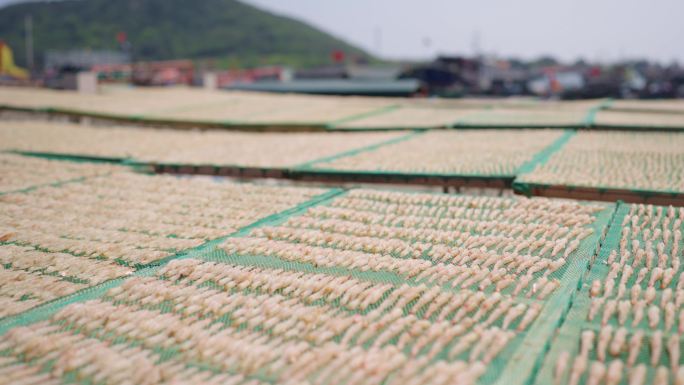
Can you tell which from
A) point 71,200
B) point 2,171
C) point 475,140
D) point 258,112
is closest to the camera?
point 71,200

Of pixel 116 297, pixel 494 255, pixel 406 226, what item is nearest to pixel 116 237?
pixel 116 297

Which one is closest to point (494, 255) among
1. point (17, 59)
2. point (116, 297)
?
point (116, 297)

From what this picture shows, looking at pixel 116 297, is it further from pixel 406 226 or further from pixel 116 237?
pixel 406 226

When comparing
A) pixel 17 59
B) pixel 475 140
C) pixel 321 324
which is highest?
pixel 17 59

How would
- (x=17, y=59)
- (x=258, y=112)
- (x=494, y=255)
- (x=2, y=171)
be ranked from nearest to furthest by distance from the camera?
1. (x=494, y=255)
2. (x=2, y=171)
3. (x=258, y=112)
4. (x=17, y=59)

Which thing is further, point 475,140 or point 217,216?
point 475,140

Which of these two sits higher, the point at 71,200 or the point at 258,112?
the point at 258,112
